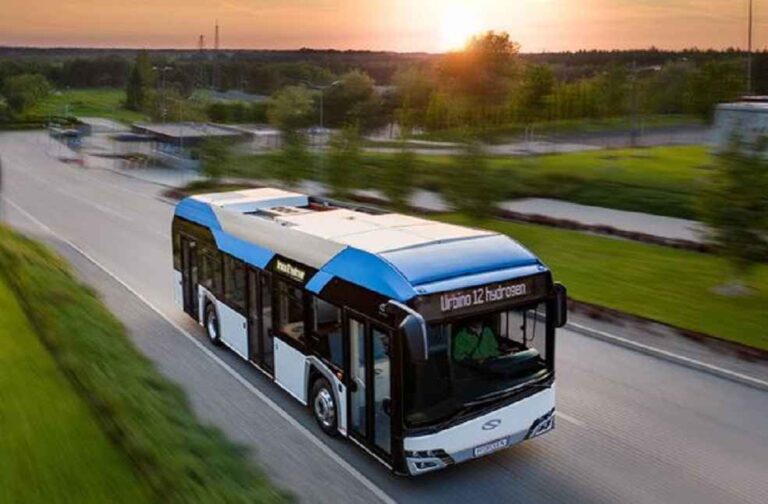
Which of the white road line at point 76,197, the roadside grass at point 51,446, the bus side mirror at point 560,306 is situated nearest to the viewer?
the roadside grass at point 51,446

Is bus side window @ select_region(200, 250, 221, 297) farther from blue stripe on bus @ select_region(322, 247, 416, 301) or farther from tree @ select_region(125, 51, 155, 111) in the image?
tree @ select_region(125, 51, 155, 111)

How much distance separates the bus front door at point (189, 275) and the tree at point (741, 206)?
1034 cm

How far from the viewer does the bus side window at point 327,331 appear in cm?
1041

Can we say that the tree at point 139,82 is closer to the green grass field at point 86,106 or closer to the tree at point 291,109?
the green grass field at point 86,106

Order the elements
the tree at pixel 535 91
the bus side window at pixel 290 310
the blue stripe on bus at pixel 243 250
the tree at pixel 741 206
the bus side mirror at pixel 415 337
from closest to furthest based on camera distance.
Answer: the bus side mirror at pixel 415 337 → the bus side window at pixel 290 310 → the blue stripe on bus at pixel 243 250 → the tree at pixel 741 206 → the tree at pixel 535 91

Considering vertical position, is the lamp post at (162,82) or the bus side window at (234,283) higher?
the lamp post at (162,82)

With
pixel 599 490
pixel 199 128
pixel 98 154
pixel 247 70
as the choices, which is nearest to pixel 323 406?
pixel 599 490

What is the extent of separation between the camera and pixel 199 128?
2419 inches

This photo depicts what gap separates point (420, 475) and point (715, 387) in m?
5.42

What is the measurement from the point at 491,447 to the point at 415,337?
192cm

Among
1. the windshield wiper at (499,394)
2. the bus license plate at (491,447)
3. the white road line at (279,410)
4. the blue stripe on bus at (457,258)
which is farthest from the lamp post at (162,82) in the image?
the bus license plate at (491,447)

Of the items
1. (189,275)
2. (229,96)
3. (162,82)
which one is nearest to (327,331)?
(189,275)

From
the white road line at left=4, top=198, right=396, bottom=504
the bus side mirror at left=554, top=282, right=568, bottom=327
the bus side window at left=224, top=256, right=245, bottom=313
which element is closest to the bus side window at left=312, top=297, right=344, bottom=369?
the white road line at left=4, top=198, right=396, bottom=504

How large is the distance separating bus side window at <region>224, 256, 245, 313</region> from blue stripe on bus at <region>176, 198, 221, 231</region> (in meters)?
0.85
